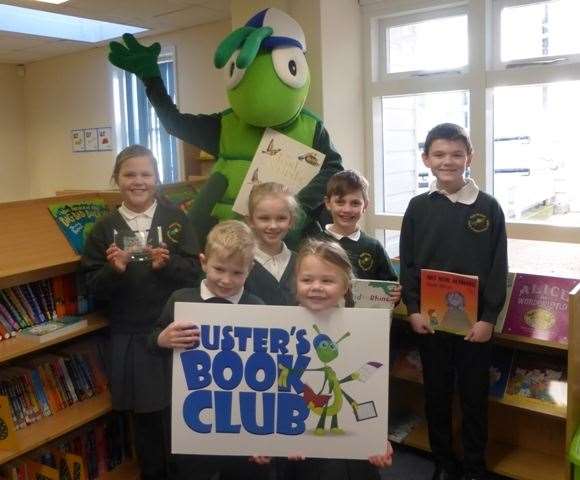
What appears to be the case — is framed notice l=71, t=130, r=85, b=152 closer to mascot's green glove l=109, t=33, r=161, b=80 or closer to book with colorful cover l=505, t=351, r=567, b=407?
mascot's green glove l=109, t=33, r=161, b=80

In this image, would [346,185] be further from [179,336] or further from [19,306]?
[19,306]

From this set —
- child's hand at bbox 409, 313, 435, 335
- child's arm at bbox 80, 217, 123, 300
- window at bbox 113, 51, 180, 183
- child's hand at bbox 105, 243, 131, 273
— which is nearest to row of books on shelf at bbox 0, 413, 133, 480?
child's arm at bbox 80, 217, 123, 300

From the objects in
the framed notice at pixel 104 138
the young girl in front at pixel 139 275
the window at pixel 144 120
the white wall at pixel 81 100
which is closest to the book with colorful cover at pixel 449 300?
the young girl in front at pixel 139 275

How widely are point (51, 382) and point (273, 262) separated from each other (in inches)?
39.8

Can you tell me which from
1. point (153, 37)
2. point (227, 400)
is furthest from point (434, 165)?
point (153, 37)

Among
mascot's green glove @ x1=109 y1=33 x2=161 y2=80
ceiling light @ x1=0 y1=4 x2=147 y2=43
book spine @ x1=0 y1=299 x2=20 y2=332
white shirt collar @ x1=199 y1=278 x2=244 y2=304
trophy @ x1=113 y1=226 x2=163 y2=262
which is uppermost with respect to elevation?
ceiling light @ x1=0 y1=4 x2=147 y2=43

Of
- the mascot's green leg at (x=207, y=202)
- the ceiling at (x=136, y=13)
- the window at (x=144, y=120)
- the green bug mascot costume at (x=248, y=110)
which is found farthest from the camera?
the window at (x=144, y=120)

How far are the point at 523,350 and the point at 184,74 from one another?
3.53m

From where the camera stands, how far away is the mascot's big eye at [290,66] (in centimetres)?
227

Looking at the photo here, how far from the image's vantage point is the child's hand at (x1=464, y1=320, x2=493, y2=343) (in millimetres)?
1922

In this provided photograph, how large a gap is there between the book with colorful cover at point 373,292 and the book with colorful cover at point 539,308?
0.47m

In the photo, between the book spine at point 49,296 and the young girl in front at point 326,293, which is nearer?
the young girl in front at point 326,293

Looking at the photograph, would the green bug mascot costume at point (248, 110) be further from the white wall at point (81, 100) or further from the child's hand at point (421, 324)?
the white wall at point (81, 100)

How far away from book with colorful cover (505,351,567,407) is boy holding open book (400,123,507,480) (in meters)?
0.23
